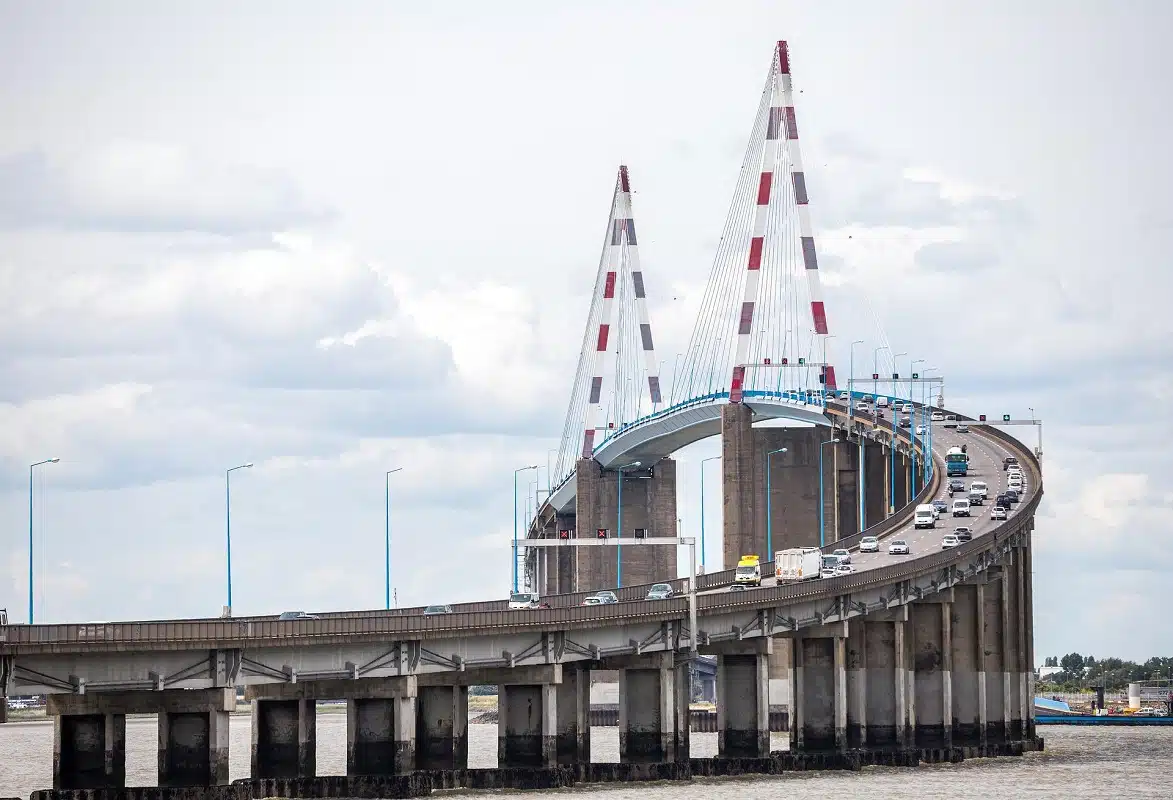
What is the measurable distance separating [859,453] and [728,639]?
73975 mm

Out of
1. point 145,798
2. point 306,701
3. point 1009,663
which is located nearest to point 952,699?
point 1009,663

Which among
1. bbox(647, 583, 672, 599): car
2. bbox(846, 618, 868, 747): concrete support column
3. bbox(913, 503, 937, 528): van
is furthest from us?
bbox(913, 503, 937, 528): van

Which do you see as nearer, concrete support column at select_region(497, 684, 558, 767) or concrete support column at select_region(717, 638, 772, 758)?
concrete support column at select_region(497, 684, 558, 767)

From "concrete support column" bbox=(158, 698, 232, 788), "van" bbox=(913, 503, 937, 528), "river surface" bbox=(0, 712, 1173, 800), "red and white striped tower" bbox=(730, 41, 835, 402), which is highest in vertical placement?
"red and white striped tower" bbox=(730, 41, 835, 402)


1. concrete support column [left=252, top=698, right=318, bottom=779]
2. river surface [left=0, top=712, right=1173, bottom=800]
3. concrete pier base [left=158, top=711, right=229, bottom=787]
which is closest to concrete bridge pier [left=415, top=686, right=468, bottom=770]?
concrete support column [left=252, top=698, right=318, bottom=779]

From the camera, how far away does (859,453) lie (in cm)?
17275

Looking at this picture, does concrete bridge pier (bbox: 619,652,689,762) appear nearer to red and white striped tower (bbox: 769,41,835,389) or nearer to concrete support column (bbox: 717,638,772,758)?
concrete support column (bbox: 717,638,772,758)

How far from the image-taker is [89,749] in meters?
76.4

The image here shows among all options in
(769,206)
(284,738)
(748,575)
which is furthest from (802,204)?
(284,738)

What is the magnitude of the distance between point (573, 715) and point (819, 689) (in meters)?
20.3

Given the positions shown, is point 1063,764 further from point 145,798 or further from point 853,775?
point 145,798

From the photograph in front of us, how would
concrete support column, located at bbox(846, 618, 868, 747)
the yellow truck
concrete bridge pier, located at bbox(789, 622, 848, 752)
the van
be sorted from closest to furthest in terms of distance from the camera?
concrete bridge pier, located at bbox(789, 622, 848, 752)
concrete support column, located at bbox(846, 618, 868, 747)
the yellow truck
the van

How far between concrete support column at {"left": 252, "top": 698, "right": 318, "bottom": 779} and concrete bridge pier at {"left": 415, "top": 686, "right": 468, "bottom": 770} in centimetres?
488

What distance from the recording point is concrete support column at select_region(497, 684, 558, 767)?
89.0 m
